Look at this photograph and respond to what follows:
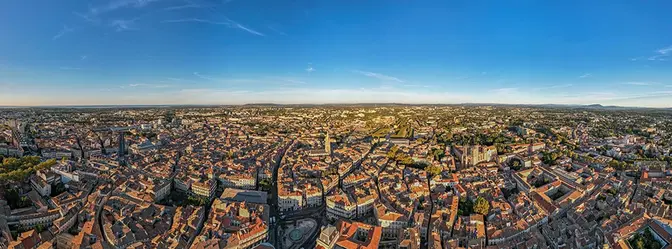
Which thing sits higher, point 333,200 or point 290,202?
point 333,200

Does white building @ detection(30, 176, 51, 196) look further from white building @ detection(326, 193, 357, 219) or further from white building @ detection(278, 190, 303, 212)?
white building @ detection(326, 193, 357, 219)

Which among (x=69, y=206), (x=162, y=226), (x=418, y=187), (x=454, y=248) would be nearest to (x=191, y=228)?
(x=162, y=226)

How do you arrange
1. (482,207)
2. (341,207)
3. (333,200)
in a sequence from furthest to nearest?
1. (333,200)
2. (341,207)
3. (482,207)

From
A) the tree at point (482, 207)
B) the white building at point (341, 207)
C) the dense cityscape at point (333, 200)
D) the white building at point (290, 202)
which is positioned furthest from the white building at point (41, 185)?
the tree at point (482, 207)

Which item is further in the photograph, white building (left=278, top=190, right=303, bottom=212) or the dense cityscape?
white building (left=278, top=190, right=303, bottom=212)

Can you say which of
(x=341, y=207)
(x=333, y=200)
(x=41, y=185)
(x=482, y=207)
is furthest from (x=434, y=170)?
(x=41, y=185)

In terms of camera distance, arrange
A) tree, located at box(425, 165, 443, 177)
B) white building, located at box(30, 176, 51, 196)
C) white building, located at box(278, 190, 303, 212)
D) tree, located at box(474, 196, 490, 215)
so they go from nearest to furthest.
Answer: tree, located at box(474, 196, 490, 215), white building, located at box(278, 190, 303, 212), white building, located at box(30, 176, 51, 196), tree, located at box(425, 165, 443, 177)

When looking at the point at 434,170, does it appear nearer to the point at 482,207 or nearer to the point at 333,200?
the point at 482,207

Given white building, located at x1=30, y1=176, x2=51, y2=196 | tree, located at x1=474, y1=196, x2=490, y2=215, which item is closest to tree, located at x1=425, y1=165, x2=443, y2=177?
tree, located at x1=474, y1=196, x2=490, y2=215

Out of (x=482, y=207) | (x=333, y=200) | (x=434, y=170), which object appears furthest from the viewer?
(x=434, y=170)

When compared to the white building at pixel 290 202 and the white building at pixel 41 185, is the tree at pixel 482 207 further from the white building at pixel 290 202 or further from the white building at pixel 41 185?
the white building at pixel 41 185

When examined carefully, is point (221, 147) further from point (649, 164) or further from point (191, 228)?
point (649, 164)
